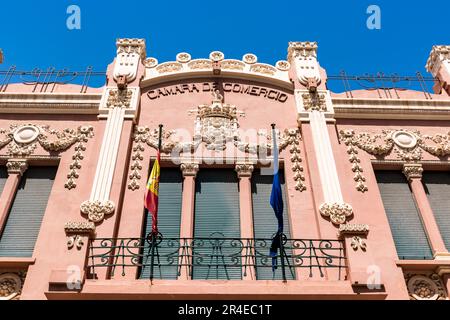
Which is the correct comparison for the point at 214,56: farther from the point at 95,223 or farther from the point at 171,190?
the point at 95,223

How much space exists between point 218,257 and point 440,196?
5.45 meters

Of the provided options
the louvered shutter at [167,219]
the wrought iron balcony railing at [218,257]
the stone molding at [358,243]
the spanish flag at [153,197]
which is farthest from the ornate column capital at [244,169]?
the stone molding at [358,243]

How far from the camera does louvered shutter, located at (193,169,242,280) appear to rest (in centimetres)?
955

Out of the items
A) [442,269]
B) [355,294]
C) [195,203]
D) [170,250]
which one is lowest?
[355,294]

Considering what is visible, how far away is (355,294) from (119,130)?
6524 millimetres

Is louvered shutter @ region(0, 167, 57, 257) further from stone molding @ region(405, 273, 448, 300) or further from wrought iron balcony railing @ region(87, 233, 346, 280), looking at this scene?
stone molding @ region(405, 273, 448, 300)

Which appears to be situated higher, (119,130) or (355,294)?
(119,130)

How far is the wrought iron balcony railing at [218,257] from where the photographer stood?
8969 millimetres

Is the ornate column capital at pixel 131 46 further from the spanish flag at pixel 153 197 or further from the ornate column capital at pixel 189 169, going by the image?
the spanish flag at pixel 153 197

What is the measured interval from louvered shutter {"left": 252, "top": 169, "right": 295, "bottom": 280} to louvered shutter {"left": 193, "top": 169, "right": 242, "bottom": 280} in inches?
15.8

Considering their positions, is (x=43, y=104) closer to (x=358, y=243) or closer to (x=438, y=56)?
(x=358, y=243)

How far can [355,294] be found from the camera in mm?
8062

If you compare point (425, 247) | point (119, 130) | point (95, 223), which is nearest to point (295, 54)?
point (119, 130)

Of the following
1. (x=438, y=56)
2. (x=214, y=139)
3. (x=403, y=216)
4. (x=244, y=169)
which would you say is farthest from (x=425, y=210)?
(x=438, y=56)
